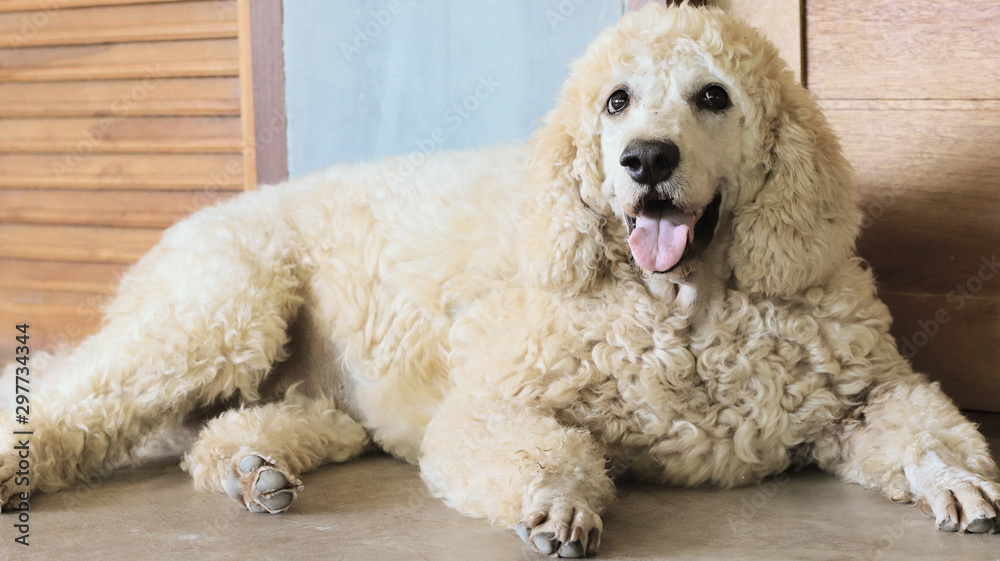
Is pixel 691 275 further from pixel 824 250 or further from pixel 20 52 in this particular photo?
pixel 20 52

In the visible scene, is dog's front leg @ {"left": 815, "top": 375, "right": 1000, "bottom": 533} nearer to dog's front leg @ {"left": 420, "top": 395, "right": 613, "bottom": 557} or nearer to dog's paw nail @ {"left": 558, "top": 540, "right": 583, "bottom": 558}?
dog's front leg @ {"left": 420, "top": 395, "right": 613, "bottom": 557}

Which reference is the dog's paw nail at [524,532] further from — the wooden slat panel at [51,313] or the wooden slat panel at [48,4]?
the wooden slat panel at [48,4]

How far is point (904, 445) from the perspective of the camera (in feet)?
8.63

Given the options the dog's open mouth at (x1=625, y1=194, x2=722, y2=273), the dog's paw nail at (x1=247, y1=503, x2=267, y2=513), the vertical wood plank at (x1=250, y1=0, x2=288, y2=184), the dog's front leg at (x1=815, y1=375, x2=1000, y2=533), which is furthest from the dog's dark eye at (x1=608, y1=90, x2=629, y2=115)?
the vertical wood plank at (x1=250, y1=0, x2=288, y2=184)

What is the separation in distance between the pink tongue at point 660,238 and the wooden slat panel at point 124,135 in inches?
115

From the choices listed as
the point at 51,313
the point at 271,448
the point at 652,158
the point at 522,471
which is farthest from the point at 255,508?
the point at 51,313

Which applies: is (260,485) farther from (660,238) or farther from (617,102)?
(617,102)

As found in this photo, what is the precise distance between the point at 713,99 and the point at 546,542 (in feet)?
4.35

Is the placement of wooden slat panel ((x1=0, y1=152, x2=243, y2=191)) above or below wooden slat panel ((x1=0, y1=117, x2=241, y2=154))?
below

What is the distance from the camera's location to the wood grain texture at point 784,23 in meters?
3.77

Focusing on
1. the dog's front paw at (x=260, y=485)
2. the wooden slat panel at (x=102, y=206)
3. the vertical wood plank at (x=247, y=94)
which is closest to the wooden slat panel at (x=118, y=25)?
the vertical wood plank at (x=247, y=94)

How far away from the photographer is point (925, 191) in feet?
12.0

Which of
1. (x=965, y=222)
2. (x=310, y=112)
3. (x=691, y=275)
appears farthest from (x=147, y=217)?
(x=965, y=222)

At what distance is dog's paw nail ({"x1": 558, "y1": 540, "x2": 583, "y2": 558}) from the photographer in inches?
92.7
